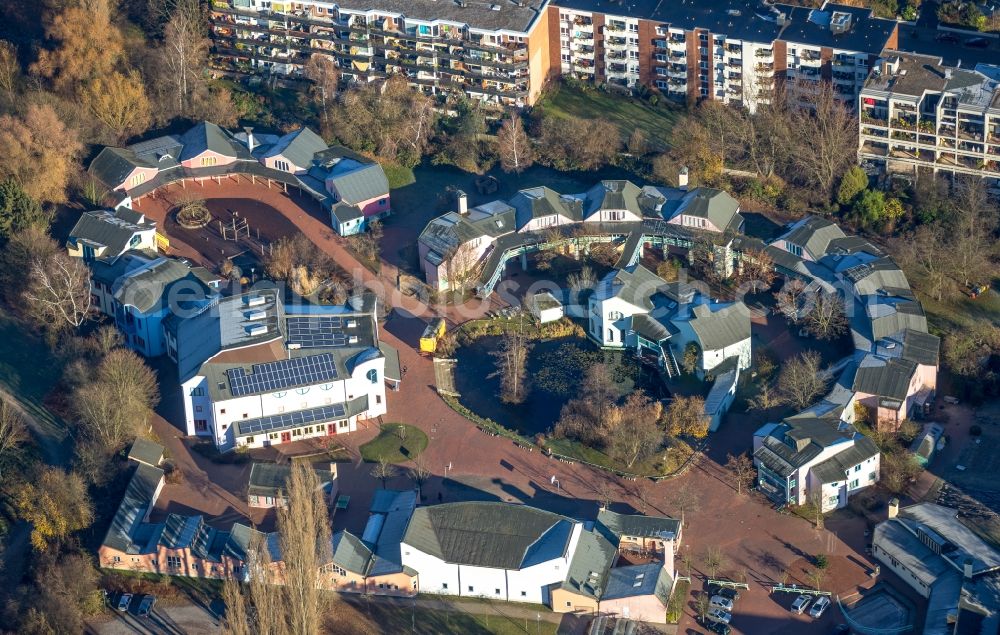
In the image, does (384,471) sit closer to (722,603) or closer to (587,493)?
(587,493)

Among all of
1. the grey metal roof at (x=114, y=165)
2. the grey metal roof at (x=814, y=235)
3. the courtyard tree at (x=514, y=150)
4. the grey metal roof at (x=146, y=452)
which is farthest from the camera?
the courtyard tree at (x=514, y=150)

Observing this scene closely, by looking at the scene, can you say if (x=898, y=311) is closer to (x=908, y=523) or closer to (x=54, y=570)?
(x=908, y=523)

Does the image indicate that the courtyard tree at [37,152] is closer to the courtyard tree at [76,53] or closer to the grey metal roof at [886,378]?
the courtyard tree at [76,53]

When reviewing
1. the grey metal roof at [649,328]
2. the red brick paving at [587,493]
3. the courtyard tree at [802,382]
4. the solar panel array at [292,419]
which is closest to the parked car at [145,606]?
the red brick paving at [587,493]

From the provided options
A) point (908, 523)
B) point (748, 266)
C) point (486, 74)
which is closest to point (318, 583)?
point (908, 523)

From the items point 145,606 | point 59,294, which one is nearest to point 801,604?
point 145,606

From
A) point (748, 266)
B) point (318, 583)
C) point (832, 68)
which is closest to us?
point (318, 583)

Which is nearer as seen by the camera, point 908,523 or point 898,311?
point 908,523
